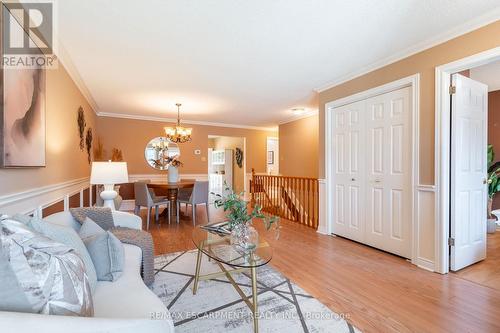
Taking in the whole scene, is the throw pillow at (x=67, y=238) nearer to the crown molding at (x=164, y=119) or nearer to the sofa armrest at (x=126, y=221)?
the sofa armrest at (x=126, y=221)

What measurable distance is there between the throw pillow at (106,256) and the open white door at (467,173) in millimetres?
2948

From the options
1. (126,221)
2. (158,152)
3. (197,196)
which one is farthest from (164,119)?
(126,221)

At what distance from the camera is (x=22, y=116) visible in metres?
1.67

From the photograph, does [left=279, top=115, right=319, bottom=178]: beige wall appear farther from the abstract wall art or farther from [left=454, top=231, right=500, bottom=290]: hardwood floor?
the abstract wall art

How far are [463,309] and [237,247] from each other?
5.78ft

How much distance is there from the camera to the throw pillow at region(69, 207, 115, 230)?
190 cm

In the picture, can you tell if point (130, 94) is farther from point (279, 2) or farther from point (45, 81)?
A: point (279, 2)

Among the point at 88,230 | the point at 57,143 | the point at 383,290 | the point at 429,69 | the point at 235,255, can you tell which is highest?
the point at 429,69

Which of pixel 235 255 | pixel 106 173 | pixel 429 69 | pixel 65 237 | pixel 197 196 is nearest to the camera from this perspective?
pixel 65 237

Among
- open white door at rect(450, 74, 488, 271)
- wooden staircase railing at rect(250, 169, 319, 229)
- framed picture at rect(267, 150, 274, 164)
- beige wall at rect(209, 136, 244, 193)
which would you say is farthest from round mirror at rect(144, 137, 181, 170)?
open white door at rect(450, 74, 488, 271)

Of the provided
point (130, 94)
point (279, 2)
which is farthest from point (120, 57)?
point (279, 2)

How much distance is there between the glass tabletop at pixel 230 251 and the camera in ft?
5.34

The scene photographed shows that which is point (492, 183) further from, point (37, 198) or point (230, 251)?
point (37, 198)

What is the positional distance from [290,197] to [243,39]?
327 cm
